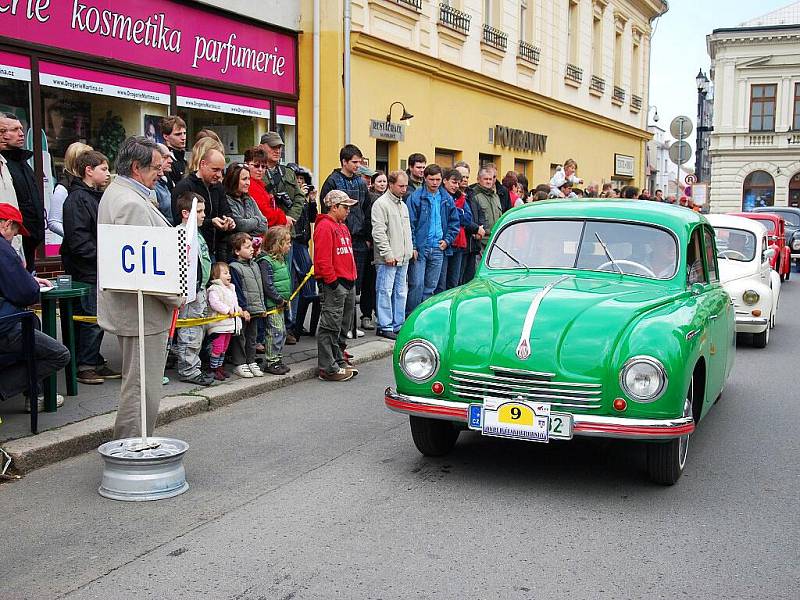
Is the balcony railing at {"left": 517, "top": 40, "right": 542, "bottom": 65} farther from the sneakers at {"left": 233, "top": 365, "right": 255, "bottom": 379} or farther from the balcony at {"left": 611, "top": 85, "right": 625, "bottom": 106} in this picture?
the sneakers at {"left": 233, "top": 365, "right": 255, "bottom": 379}

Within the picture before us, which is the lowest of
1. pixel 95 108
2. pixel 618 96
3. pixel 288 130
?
pixel 95 108

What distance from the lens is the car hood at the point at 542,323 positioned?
16.7 ft

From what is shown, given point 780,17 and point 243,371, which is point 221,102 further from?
point 780,17

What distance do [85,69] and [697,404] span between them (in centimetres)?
880

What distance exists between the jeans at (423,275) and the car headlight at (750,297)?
150 inches

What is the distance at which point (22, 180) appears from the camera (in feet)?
24.3

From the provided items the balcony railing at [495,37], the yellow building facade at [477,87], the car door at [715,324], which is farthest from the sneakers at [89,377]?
the balcony railing at [495,37]

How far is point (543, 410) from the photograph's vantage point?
5.02 metres

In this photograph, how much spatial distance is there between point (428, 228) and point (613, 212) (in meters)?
4.95

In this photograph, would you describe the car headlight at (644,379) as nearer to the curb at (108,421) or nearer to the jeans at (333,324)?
the curb at (108,421)

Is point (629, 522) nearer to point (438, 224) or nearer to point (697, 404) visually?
point (697, 404)

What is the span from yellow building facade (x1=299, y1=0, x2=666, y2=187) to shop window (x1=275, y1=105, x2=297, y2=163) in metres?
0.15

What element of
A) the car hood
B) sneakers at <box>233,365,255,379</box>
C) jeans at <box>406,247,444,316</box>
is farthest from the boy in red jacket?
jeans at <box>406,247,444,316</box>

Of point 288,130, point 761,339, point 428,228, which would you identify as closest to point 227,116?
point 288,130
